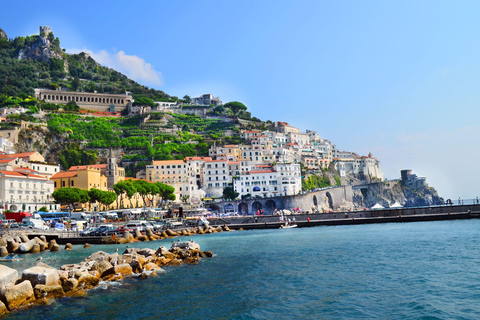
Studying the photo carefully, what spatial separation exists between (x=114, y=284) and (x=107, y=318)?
16.1 ft

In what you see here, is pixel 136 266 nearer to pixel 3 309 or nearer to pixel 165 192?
pixel 3 309

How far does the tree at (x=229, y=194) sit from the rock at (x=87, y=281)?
65615 millimetres

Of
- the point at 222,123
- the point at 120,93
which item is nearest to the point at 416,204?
the point at 222,123

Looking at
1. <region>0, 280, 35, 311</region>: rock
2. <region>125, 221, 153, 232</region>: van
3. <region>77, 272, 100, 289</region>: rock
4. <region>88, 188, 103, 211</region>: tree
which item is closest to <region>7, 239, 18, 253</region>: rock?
<region>125, 221, 153, 232</region>: van

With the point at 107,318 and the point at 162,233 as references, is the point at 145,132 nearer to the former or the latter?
the point at 162,233

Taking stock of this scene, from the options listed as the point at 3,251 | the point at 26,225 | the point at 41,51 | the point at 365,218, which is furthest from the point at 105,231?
the point at 41,51

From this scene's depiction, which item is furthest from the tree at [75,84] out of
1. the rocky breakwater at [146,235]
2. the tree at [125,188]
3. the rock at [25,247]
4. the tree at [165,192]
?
the rock at [25,247]

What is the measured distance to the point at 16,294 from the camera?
13.4 metres

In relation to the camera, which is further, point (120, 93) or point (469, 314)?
point (120, 93)

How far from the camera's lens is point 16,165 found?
6253 centimetres

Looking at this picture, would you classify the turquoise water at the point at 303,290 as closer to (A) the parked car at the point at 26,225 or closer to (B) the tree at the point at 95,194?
(A) the parked car at the point at 26,225

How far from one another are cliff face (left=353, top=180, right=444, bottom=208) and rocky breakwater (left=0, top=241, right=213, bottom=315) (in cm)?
8393

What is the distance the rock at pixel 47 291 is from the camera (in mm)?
14367

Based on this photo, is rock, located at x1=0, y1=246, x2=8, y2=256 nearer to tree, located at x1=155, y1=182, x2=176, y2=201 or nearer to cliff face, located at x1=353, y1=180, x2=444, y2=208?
tree, located at x1=155, y1=182, x2=176, y2=201
